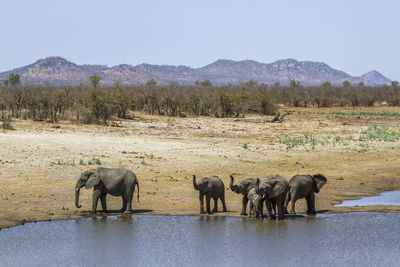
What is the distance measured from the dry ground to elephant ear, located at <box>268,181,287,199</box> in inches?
48.5

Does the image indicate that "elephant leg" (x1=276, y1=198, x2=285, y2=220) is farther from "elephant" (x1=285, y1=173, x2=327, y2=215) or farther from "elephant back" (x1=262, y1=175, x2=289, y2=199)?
"elephant" (x1=285, y1=173, x2=327, y2=215)

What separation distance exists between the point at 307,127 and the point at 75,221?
3272 centimetres

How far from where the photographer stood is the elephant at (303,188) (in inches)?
643

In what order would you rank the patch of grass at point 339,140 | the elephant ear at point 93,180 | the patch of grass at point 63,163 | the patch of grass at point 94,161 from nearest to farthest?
the elephant ear at point 93,180, the patch of grass at point 63,163, the patch of grass at point 94,161, the patch of grass at point 339,140

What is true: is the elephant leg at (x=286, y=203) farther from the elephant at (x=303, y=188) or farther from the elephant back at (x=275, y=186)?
the elephant back at (x=275, y=186)

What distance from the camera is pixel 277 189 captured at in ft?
50.8

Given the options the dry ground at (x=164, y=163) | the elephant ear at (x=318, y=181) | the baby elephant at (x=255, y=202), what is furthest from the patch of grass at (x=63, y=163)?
the elephant ear at (x=318, y=181)

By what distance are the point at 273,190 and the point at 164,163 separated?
32.9ft

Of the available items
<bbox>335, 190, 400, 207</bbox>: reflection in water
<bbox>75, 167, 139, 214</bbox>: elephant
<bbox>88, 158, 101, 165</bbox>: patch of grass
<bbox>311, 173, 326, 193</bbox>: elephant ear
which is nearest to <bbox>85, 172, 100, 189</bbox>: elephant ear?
<bbox>75, 167, 139, 214</bbox>: elephant

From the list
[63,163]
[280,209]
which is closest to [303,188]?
[280,209]

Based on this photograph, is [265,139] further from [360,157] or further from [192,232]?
[192,232]

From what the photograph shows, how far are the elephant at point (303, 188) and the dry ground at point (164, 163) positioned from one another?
80 cm

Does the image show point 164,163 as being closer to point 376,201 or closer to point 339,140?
point 376,201

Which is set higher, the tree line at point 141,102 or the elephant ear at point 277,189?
the tree line at point 141,102
